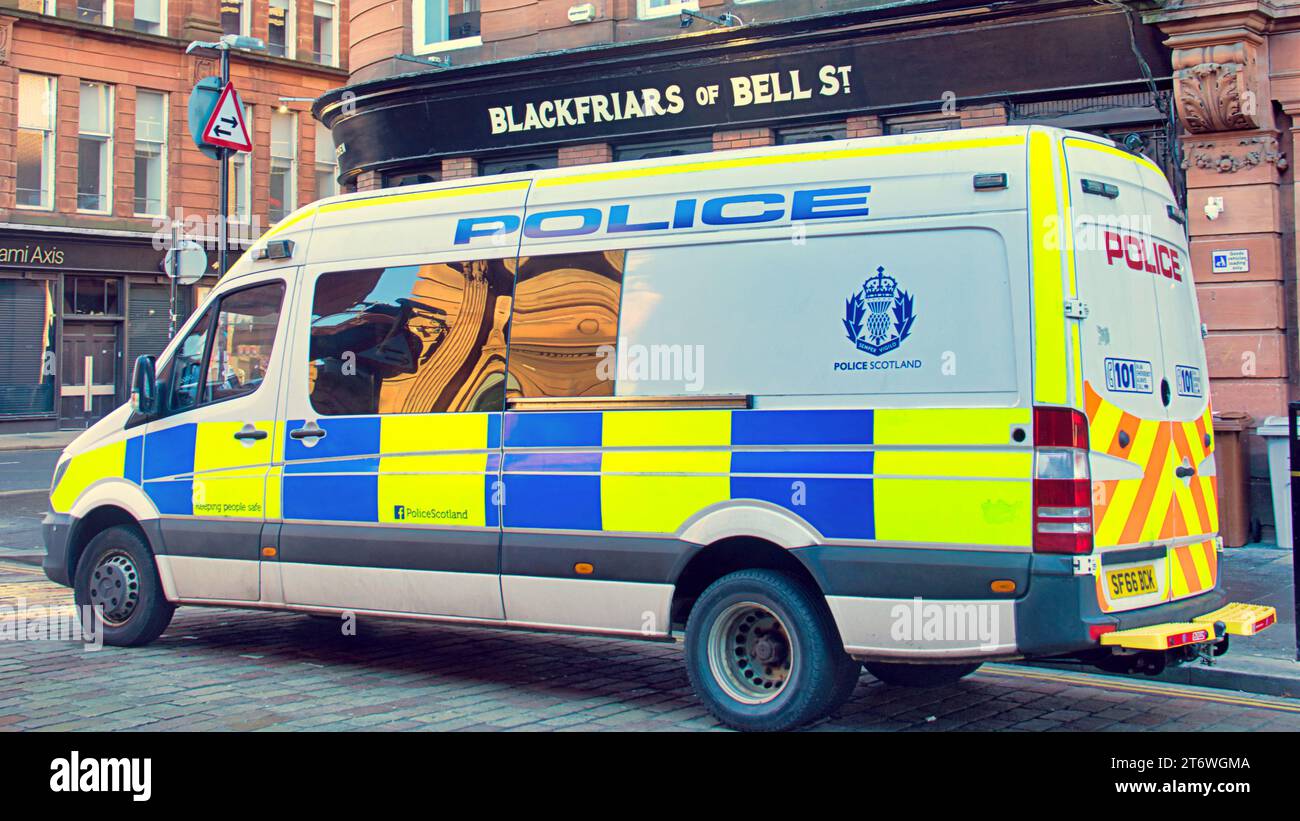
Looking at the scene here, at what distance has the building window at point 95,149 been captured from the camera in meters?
32.1

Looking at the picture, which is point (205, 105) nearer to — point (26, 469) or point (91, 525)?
point (26, 469)

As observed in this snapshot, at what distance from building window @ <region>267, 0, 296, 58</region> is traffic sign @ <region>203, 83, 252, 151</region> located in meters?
22.3

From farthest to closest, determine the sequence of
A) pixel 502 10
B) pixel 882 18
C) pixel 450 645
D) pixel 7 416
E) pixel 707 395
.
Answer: pixel 7 416 < pixel 502 10 < pixel 882 18 < pixel 450 645 < pixel 707 395

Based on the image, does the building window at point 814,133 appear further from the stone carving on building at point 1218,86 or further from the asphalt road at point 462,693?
the asphalt road at point 462,693

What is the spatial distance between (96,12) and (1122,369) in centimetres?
3162

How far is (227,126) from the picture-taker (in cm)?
1445

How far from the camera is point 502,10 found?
16969mm

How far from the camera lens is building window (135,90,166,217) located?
33.2 metres

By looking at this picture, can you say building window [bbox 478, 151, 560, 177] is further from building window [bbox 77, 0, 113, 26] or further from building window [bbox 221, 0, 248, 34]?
building window [bbox 221, 0, 248, 34]

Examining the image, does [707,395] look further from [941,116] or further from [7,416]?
[7,416]

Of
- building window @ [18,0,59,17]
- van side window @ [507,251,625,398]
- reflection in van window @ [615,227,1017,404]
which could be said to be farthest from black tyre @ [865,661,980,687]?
building window @ [18,0,59,17]

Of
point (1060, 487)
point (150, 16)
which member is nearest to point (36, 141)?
point (150, 16)
